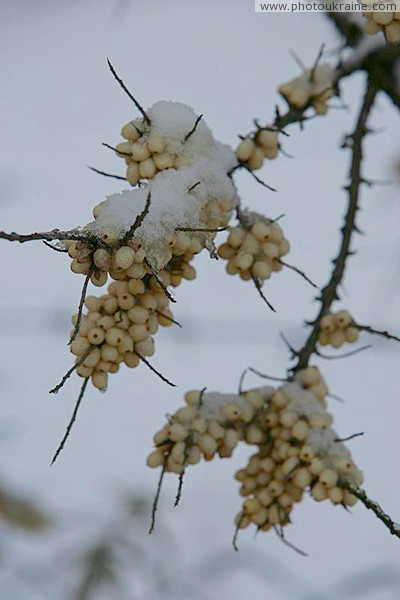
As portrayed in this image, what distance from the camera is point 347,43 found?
100 centimetres

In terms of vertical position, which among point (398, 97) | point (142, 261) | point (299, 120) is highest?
point (398, 97)

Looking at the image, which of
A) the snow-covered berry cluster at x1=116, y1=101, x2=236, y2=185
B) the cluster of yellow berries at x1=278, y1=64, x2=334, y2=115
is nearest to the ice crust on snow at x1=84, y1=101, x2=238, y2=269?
the snow-covered berry cluster at x1=116, y1=101, x2=236, y2=185

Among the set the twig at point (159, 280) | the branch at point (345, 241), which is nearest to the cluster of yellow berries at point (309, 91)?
the branch at point (345, 241)

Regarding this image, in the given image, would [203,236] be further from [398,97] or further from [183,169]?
[398,97]

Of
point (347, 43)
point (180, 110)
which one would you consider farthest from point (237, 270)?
point (347, 43)

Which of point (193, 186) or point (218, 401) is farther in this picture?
point (218, 401)

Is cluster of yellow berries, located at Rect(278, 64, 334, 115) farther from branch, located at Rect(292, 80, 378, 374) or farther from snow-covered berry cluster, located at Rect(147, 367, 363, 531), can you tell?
snow-covered berry cluster, located at Rect(147, 367, 363, 531)

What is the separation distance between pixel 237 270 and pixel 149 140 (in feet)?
0.46

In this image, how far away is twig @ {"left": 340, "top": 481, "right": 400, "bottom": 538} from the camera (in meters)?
0.65

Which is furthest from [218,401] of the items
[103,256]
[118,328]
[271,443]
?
[103,256]

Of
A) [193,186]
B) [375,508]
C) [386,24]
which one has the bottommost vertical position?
[375,508]

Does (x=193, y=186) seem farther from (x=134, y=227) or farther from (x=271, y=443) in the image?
(x=271, y=443)

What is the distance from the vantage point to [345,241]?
868 mm

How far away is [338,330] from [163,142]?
0.28 meters
